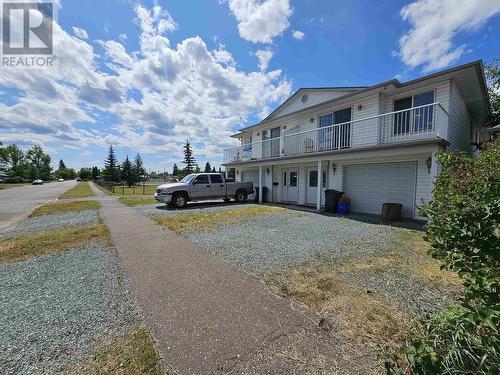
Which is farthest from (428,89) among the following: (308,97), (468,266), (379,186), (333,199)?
(468,266)

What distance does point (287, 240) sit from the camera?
6410 millimetres

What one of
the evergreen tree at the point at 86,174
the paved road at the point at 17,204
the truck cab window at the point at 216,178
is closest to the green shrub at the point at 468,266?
the truck cab window at the point at 216,178

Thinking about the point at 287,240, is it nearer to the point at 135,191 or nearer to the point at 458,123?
→ the point at 458,123

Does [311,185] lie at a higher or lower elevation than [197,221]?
higher

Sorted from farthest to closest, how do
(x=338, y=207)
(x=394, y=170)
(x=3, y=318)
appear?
(x=338, y=207), (x=394, y=170), (x=3, y=318)

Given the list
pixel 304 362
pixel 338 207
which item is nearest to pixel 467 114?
pixel 338 207

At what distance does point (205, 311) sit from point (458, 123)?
1322cm

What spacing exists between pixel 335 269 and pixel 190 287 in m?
2.66

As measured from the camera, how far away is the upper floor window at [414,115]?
9109mm

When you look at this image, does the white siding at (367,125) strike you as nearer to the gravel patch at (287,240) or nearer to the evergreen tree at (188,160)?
the gravel patch at (287,240)

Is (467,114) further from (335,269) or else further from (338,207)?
(335,269)

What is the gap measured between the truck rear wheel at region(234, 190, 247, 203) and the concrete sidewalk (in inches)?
401

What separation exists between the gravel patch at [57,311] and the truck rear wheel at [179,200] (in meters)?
8.15

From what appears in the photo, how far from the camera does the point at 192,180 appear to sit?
45.6ft
